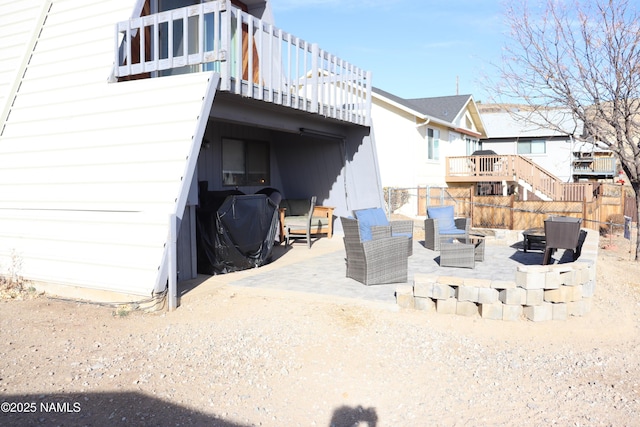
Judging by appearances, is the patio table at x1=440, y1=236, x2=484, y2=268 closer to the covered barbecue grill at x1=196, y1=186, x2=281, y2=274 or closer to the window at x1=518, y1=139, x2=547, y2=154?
the covered barbecue grill at x1=196, y1=186, x2=281, y2=274

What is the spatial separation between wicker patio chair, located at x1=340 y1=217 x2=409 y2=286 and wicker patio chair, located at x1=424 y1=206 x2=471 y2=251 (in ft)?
9.70

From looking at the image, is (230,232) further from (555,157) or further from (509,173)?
(555,157)

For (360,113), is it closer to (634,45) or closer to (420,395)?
(634,45)

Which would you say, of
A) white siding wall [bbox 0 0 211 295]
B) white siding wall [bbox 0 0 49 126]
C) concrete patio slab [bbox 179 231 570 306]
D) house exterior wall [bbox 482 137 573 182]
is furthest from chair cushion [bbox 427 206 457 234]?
house exterior wall [bbox 482 137 573 182]

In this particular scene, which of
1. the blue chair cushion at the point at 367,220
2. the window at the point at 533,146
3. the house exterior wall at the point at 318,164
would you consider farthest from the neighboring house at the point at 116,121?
the window at the point at 533,146

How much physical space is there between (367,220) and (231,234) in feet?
7.28

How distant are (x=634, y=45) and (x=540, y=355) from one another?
839 cm

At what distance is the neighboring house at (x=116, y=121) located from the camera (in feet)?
20.4

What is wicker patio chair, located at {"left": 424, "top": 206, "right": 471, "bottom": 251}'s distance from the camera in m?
10.2

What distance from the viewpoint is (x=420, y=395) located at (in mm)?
3900

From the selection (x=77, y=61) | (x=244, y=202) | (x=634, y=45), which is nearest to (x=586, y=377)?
(x=244, y=202)

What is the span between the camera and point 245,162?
476 inches

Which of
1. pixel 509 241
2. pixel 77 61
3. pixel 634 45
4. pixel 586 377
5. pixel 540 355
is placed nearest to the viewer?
pixel 586 377

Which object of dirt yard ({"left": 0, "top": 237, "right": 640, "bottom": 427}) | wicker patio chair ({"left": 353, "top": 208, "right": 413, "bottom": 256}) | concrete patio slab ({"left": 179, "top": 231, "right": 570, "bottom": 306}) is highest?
wicker patio chair ({"left": 353, "top": 208, "right": 413, "bottom": 256})
